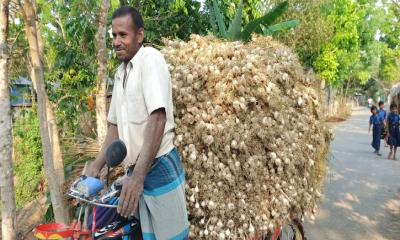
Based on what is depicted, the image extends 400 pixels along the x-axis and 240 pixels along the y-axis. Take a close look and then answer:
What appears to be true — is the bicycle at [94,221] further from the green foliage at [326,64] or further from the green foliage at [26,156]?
the green foliage at [326,64]

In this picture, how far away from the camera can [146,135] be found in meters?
2.15

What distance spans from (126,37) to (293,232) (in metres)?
2.75

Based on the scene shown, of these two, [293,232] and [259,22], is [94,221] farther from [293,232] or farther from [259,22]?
[259,22]

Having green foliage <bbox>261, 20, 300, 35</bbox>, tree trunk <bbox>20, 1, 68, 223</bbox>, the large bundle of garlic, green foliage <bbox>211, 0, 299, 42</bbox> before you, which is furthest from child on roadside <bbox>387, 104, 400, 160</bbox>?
tree trunk <bbox>20, 1, 68, 223</bbox>

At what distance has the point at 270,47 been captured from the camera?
3.50 m

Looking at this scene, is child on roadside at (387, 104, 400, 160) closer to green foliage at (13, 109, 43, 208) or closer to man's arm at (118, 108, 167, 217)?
green foliage at (13, 109, 43, 208)

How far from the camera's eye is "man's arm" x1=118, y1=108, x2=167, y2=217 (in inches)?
82.0

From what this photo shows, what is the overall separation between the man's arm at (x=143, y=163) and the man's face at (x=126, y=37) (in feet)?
1.37

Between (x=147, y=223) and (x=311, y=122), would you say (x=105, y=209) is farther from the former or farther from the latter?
(x=311, y=122)

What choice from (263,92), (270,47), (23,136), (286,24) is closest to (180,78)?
(263,92)

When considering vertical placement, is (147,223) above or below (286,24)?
below

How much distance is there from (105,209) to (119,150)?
42cm

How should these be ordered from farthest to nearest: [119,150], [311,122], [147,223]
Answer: [311,122]
[147,223]
[119,150]

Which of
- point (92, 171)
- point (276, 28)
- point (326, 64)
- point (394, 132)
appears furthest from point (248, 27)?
point (326, 64)
